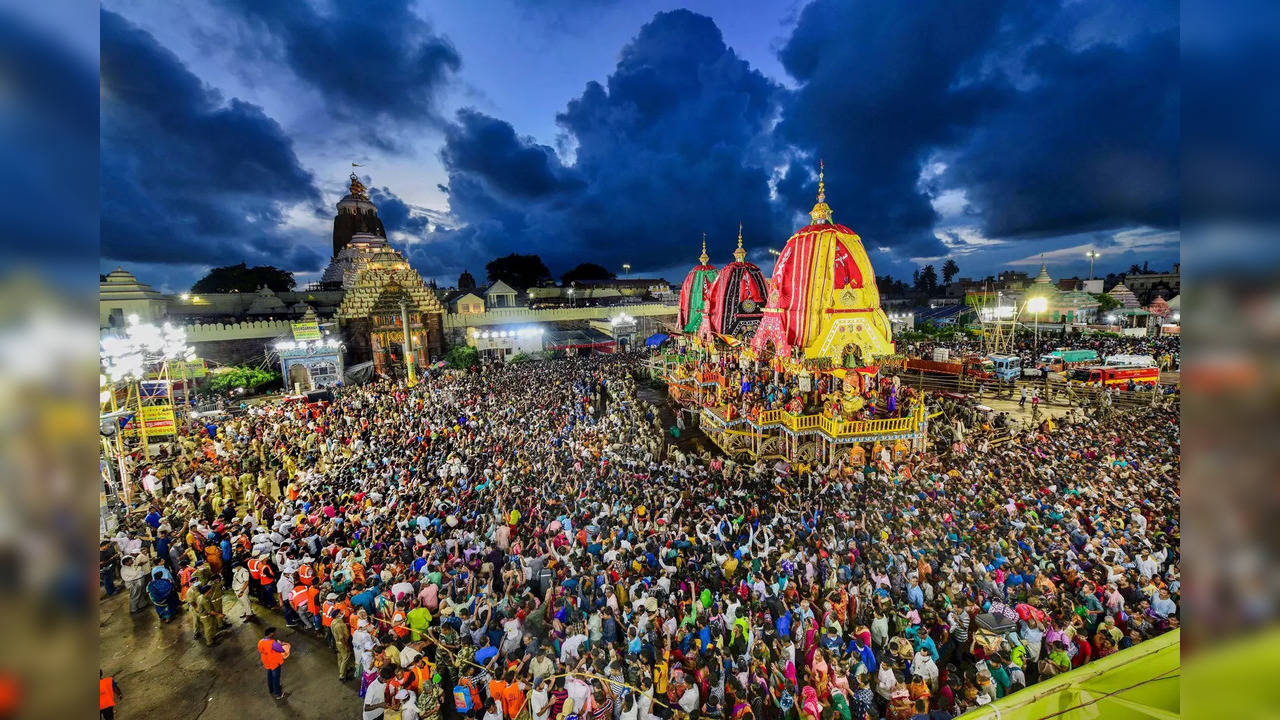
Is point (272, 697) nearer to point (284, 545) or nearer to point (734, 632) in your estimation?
point (284, 545)

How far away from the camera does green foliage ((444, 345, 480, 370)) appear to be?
30.1 metres

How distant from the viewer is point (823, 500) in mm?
10352

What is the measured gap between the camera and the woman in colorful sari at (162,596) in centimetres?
756

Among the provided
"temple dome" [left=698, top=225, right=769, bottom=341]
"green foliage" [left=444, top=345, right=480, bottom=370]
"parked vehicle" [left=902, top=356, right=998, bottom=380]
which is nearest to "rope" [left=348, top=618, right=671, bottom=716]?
"temple dome" [left=698, top=225, right=769, bottom=341]

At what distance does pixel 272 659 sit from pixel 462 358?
2512cm

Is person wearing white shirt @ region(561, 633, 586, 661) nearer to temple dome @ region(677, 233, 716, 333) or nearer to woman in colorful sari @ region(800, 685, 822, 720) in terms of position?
woman in colorful sari @ region(800, 685, 822, 720)

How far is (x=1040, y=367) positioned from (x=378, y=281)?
35.5m

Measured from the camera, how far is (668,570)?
24.9 feet

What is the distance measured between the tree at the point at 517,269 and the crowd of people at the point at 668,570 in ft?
178

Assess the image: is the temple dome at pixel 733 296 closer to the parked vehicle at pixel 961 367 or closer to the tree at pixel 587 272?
the parked vehicle at pixel 961 367

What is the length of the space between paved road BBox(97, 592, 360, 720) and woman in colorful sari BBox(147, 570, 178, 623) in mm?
148

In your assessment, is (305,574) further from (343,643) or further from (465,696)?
(465,696)

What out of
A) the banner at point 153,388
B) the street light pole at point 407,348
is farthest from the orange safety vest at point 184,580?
the street light pole at point 407,348
